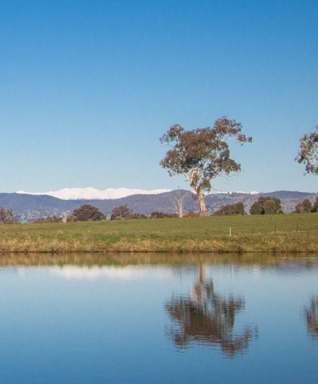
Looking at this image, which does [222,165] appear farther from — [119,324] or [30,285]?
[119,324]

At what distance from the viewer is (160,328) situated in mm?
22438

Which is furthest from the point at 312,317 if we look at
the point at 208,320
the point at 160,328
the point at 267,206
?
the point at 267,206

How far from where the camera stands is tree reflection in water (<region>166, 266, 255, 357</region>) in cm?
2041

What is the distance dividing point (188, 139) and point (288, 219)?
23.8 meters

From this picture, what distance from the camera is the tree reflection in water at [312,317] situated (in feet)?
71.8

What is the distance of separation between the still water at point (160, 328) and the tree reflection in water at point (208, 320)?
34 mm

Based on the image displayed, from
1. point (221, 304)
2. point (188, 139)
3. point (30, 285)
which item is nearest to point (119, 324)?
point (221, 304)

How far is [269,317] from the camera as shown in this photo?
24328mm

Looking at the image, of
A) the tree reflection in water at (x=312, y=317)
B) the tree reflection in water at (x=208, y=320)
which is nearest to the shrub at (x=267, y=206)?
the tree reflection in water at (x=208, y=320)

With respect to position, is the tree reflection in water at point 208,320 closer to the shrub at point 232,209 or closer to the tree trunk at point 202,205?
the tree trunk at point 202,205

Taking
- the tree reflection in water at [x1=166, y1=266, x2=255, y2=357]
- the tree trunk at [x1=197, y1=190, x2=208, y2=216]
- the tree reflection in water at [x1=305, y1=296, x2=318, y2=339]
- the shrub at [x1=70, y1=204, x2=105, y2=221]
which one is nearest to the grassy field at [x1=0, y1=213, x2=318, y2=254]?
the tree reflection in water at [x1=166, y1=266, x2=255, y2=357]

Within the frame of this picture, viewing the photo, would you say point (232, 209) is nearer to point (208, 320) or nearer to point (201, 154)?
point (201, 154)

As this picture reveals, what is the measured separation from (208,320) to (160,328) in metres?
2.15

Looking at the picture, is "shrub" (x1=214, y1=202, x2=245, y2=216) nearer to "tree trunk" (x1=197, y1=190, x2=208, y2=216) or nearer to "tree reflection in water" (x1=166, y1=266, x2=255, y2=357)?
"tree trunk" (x1=197, y1=190, x2=208, y2=216)
